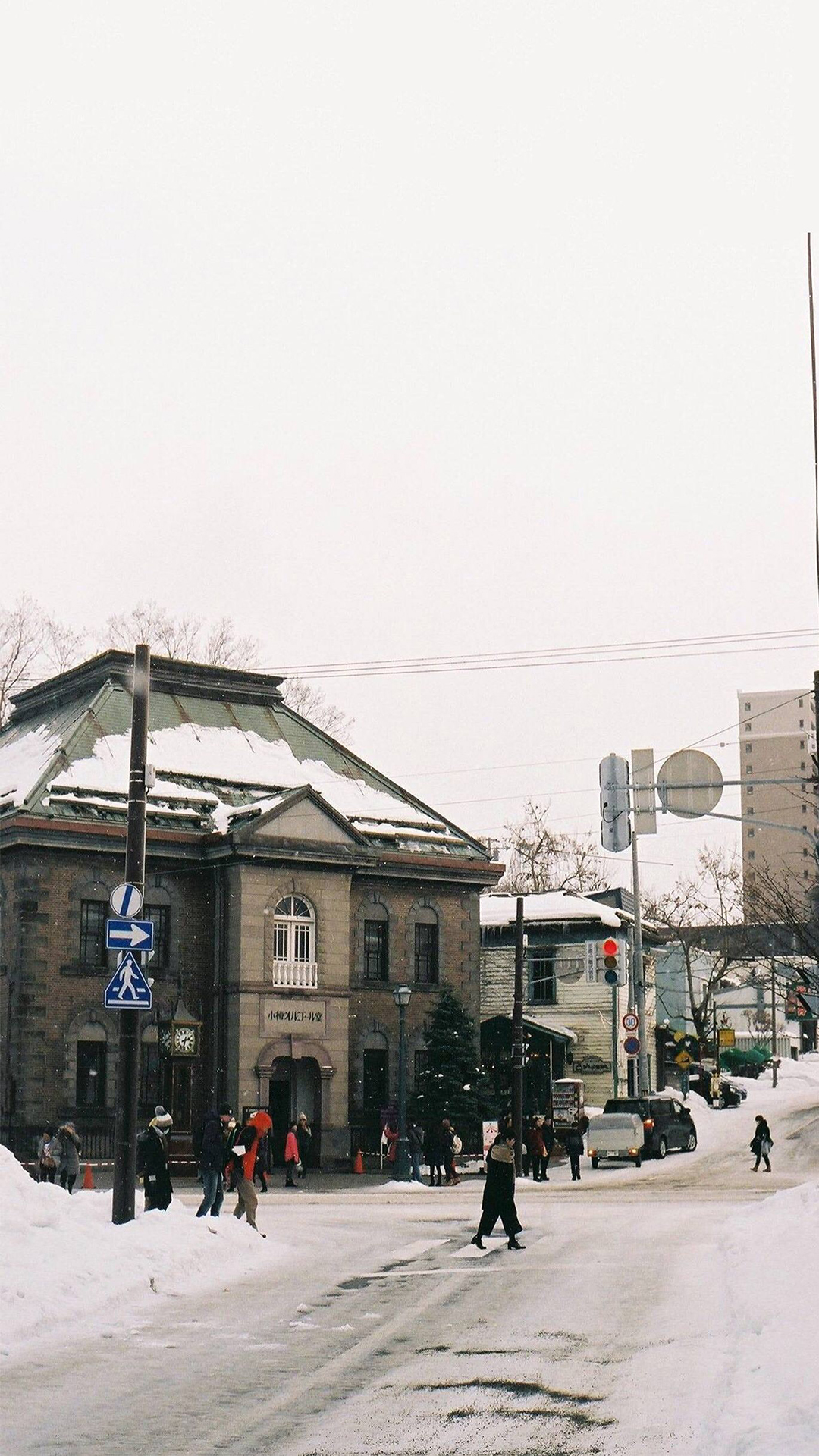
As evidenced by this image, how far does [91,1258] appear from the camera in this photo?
51.8ft

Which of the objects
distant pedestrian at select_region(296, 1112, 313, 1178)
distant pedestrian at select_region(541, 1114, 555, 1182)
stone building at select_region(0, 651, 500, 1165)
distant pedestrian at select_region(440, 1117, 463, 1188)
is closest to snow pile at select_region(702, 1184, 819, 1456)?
distant pedestrian at select_region(440, 1117, 463, 1188)

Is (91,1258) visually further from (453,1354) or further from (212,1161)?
(212,1161)

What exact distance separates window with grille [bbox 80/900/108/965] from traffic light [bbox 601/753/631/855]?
25.2 m

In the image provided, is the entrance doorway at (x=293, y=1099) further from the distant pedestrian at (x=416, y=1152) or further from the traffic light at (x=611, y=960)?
the traffic light at (x=611, y=960)

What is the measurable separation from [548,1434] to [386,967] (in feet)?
131

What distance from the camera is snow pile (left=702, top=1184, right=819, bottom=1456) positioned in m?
8.66

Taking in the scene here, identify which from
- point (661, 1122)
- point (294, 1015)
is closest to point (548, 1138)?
point (661, 1122)

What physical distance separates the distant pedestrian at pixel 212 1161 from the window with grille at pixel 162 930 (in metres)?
22.4

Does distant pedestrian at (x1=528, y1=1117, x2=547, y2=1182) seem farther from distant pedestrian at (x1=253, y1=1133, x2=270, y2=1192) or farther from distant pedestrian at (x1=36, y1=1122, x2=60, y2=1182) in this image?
distant pedestrian at (x1=36, y1=1122, x2=60, y2=1182)

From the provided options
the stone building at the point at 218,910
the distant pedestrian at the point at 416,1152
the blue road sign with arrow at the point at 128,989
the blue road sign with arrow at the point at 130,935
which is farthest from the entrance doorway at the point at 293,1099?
the blue road sign with arrow at the point at 128,989

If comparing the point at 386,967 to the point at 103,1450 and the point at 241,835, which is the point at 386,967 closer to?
the point at 241,835

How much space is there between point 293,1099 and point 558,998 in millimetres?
19056

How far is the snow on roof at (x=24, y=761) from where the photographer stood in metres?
43.9

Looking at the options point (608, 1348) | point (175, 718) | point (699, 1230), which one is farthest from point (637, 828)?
point (175, 718)
